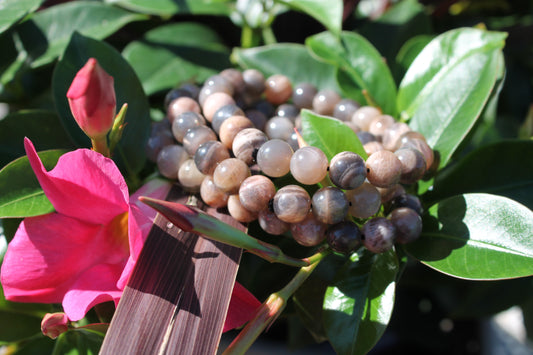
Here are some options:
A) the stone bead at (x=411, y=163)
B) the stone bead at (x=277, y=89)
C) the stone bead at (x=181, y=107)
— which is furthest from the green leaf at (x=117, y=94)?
the stone bead at (x=411, y=163)

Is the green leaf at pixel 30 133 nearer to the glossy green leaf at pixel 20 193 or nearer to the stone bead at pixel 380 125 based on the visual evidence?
the glossy green leaf at pixel 20 193

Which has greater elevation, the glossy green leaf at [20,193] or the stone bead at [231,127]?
the stone bead at [231,127]

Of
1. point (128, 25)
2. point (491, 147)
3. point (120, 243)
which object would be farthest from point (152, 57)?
point (491, 147)

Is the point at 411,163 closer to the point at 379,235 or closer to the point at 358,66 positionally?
the point at 379,235

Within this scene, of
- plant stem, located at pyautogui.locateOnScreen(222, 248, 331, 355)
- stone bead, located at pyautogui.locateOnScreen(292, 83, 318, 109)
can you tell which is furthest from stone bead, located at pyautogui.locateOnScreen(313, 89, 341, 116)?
plant stem, located at pyautogui.locateOnScreen(222, 248, 331, 355)

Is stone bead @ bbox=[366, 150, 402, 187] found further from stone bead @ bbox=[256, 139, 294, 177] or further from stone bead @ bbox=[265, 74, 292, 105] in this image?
stone bead @ bbox=[265, 74, 292, 105]

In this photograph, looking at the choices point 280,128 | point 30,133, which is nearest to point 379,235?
point 280,128
